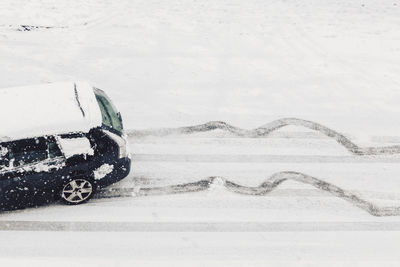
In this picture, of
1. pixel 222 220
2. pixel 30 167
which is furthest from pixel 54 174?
pixel 222 220

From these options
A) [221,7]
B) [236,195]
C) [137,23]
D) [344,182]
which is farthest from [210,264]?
[221,7]

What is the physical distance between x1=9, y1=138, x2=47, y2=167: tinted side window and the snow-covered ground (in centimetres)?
101

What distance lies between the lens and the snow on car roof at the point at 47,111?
6961mm

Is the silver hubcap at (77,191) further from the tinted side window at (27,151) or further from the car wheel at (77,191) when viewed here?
the tinted side window at (27,151)

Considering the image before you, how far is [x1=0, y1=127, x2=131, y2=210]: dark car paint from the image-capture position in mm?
6938

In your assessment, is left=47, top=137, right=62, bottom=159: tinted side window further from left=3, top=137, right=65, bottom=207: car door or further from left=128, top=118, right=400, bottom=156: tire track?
left=128, top=118, right=400, bottom=156: tire track

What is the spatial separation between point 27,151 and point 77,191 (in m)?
1.07

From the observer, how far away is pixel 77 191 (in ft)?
24.3

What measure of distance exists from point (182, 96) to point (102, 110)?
3210 millimetres

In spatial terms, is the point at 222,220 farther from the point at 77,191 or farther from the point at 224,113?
the point at 224,113

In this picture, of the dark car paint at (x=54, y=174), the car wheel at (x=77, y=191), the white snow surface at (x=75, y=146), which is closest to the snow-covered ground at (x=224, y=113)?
the car wheel at (x=77, y=191)

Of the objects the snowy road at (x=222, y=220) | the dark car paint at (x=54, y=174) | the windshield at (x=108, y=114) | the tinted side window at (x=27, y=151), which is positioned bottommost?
the snowy road at (x=222, y=220)

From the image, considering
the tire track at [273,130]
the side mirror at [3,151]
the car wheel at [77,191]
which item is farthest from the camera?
the tire track at [273,130]

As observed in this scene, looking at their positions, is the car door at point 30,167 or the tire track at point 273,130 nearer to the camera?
the car door at point 30,167
